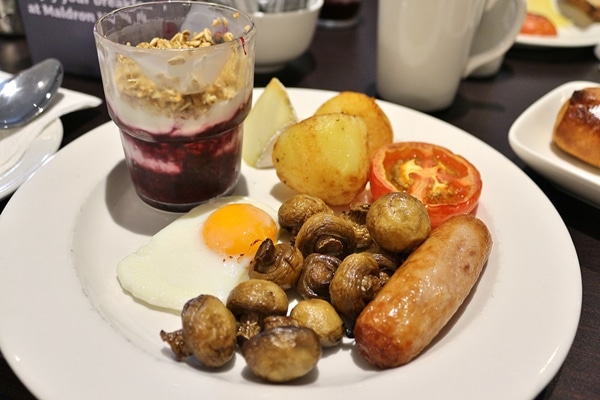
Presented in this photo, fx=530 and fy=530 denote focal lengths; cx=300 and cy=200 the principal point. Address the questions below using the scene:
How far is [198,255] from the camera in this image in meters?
1.43

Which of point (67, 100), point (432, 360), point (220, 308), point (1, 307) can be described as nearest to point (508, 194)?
point (432, 360)

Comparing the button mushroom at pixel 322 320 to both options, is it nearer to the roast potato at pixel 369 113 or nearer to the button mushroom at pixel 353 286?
the button mushroom at pixel 353 286

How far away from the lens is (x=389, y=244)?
134 cm

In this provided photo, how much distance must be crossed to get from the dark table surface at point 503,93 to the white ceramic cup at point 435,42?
160 mm

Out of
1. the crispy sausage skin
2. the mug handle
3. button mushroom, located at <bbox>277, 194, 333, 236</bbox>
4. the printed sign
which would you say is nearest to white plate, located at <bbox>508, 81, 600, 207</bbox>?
the mug handle

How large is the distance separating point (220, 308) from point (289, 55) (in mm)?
1689

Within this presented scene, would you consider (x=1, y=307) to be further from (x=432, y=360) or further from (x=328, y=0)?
(x=328, y=0)

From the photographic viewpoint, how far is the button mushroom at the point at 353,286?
3.89 ft

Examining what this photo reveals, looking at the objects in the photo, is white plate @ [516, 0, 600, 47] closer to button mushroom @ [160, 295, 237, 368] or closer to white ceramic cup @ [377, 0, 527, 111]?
white ceramic cup @ [377, 0, 527, 111]

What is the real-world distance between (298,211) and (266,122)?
1.60ft

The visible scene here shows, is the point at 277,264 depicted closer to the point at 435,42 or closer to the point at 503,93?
the point at 435,42

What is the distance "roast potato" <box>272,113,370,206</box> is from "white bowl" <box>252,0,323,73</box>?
2.86 feet

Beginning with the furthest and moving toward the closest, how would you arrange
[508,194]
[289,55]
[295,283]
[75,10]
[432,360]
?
[289,55] < [75,10] < [508,194] < [295,283] < [432,360]

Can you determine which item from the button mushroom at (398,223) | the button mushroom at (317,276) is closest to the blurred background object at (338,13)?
the button mushroom at (398,223)
